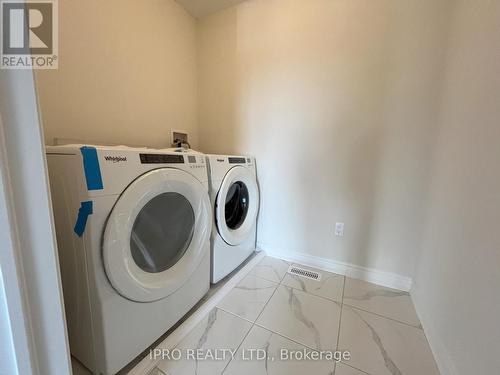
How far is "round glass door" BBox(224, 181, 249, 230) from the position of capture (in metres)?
1.47

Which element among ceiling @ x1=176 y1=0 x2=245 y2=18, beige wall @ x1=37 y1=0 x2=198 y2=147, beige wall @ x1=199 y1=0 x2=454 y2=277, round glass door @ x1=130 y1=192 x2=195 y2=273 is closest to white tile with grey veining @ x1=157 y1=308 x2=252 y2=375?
round glass door @ x1=130 y1=192 x2=195 y2=273

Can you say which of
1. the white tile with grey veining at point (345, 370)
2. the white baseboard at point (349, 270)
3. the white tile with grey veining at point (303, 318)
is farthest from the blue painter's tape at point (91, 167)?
the white baseboard at point (349, 270)

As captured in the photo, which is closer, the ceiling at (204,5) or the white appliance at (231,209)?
the white appliance at (231,209)

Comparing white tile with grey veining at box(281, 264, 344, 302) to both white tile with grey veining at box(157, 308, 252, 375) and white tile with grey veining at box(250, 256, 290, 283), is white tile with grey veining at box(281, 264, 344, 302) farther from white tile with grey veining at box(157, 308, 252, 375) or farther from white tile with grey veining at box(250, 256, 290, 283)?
white tile with grey veining at box(157, 308, 252, 375)

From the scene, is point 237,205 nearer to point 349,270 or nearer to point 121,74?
point 349,270

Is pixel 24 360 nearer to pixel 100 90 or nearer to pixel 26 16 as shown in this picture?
pixel 26 16

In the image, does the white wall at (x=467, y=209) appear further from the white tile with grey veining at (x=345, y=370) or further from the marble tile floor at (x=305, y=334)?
the white tile with grey veining at (x=345, y=370)

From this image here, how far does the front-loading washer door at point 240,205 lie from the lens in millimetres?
1315

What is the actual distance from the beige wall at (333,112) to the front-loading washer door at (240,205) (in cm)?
17

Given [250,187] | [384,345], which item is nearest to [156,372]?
[384,345]

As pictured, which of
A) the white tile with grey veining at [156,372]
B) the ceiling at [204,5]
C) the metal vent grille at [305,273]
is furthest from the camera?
the ceiling at [204,5]

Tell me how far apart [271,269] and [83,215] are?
1.24 meters

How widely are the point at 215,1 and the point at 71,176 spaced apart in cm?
172

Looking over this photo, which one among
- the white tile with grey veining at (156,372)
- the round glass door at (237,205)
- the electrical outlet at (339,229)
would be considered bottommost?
the white tile with grey veining at (156,372)
